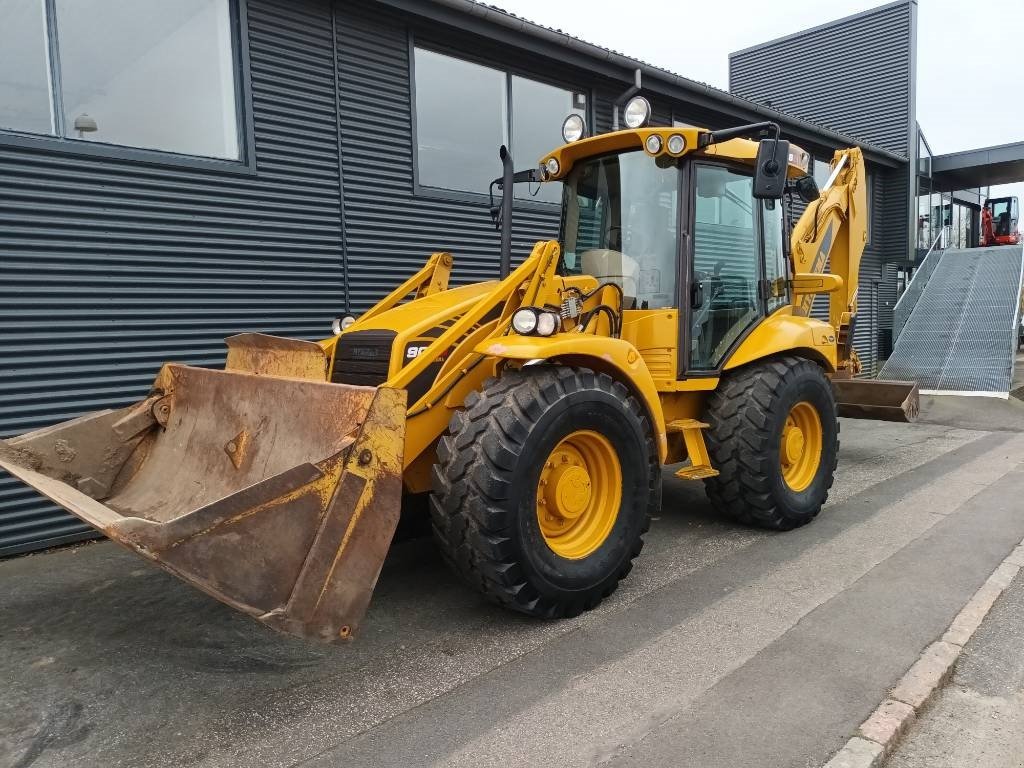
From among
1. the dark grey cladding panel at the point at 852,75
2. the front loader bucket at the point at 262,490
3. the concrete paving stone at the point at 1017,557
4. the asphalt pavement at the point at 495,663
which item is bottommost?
the concrete paving stone at the point at 1017,557

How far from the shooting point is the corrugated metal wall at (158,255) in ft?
16.6

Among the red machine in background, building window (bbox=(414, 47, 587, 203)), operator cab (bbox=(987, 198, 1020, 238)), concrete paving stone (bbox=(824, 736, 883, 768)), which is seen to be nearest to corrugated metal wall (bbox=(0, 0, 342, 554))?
building window (bbox=(414, 47, 587, 203))

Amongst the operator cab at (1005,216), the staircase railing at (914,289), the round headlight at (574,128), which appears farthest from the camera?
the operator cab at (1005,216)

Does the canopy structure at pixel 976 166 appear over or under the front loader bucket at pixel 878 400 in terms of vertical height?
over

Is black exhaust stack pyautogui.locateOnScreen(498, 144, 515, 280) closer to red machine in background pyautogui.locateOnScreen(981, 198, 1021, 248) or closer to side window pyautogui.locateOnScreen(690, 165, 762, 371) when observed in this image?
side window pyautogui.locateOnScreen(690, 165, 762, 371)

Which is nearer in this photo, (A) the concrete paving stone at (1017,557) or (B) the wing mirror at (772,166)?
(B) the wing mirror at (772,166)

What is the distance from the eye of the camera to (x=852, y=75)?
18328mm

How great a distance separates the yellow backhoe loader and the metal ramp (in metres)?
8.38

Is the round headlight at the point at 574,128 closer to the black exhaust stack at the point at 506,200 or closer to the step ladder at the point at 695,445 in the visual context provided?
the black exhaust stack at the point at 506,200

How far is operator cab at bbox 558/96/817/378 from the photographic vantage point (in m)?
4.70

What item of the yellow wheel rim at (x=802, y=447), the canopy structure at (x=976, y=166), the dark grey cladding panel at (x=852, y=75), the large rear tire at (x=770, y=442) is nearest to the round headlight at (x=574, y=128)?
the large rear tire at (x=770, y=442)

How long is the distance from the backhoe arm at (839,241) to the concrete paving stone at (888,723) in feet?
13.2

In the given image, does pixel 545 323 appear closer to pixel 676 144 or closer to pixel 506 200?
pixel 506 200

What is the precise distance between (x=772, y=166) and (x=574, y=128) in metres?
1.43
